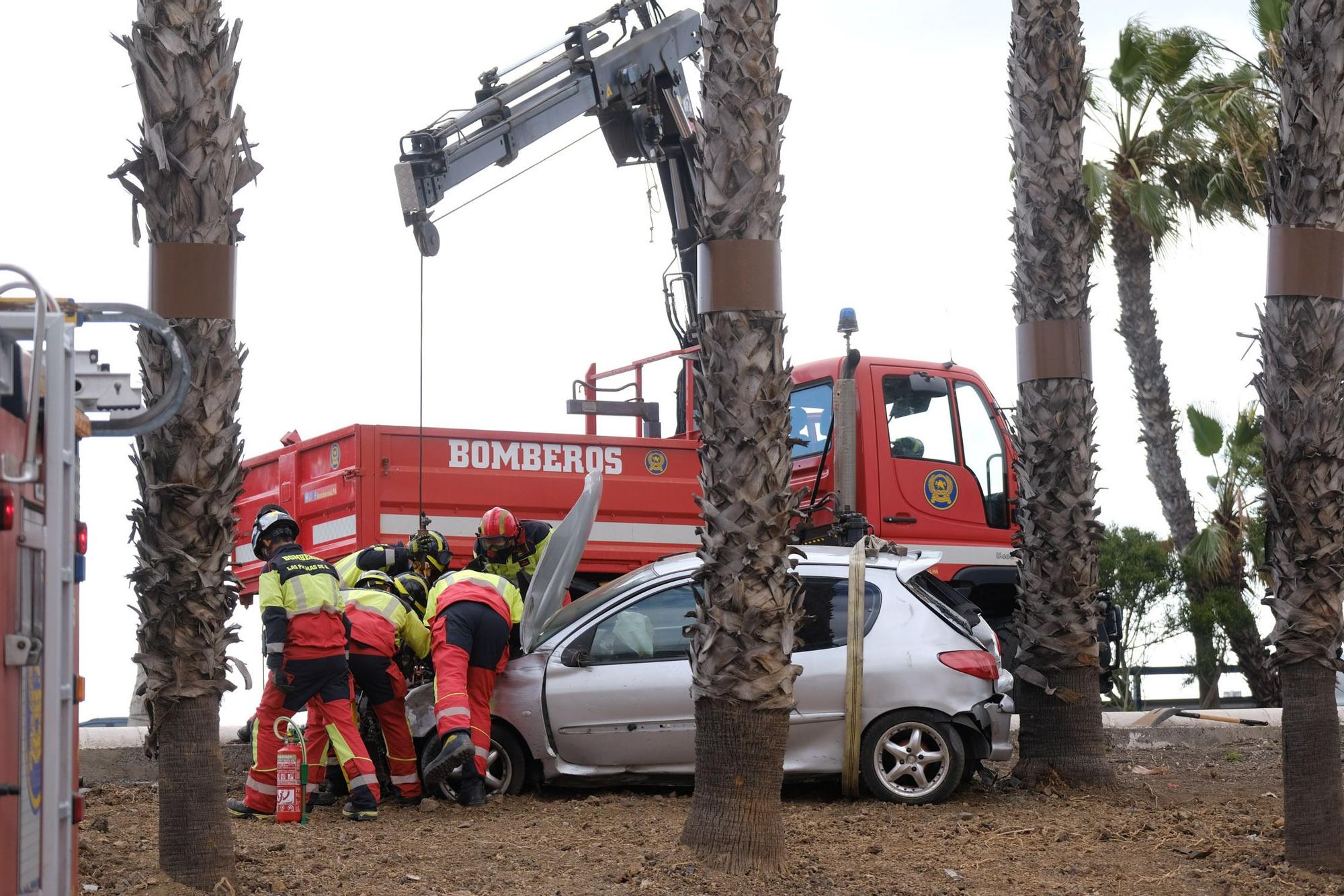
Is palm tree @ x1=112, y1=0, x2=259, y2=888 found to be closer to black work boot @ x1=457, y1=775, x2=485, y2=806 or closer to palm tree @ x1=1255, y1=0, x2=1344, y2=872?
black work boot @ x1=457, y1=775, x2=485, y2=806

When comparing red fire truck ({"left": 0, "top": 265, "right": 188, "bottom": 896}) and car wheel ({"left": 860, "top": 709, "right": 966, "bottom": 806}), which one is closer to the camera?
red fire truck ({"left": 0, "top": 265, "right": 188, "bottom": 896})

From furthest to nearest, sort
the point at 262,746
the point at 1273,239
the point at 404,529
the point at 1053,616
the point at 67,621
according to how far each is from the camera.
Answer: the point at 404,529 → the point at 1053,616 → the point at 262,746 → the point at 1273,239 → the point at 67,621

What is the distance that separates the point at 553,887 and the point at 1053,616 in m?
4.71

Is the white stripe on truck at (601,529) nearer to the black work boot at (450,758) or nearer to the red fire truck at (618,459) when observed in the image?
the red fire truck at (618,459)

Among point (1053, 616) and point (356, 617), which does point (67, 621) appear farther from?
point (1053, 616)

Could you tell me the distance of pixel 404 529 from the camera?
11.6m

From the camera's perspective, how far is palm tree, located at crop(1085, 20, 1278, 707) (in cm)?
2105

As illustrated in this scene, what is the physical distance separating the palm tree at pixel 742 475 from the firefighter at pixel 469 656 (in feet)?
7.25

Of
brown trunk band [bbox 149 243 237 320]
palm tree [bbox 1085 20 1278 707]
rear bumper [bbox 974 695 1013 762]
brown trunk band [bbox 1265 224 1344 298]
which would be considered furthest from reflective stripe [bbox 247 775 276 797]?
palm tree [bbox 1085 20 1278 707]

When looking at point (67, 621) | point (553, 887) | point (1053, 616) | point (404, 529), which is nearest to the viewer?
point (67, 621)

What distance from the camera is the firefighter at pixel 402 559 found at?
10.4 meters

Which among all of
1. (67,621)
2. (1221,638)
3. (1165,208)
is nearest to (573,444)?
(67,621)

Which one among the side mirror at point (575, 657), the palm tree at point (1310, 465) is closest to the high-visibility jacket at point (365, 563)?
the side mirror at point (575, 657)

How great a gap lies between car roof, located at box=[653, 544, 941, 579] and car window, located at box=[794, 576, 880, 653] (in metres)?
0.13
